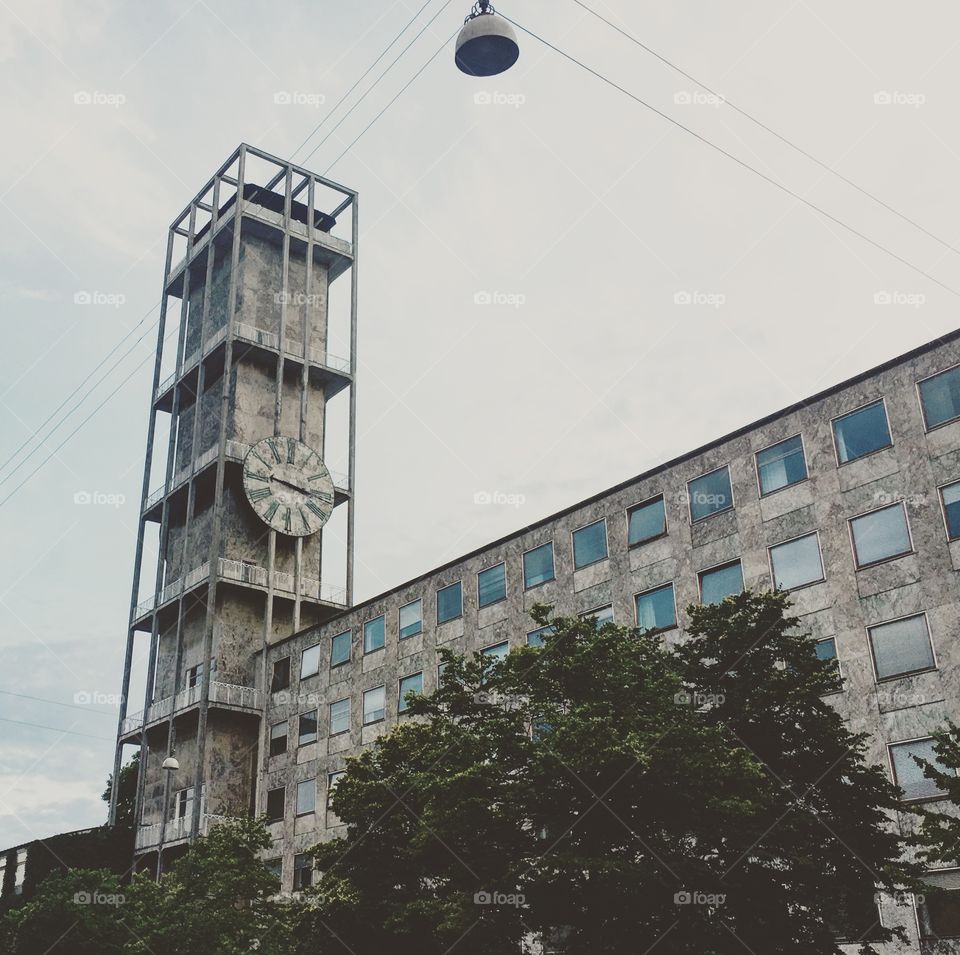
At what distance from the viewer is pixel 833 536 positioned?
1320 inches

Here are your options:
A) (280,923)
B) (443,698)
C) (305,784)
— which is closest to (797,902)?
(443,698)

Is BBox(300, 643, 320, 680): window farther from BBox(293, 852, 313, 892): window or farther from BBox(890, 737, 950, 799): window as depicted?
BBox(890, 737, 950, 799): window

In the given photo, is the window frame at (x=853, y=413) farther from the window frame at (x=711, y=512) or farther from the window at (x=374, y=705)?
the window at (x=374, y=705)

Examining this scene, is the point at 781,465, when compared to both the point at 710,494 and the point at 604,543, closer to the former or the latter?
the point at 710,494

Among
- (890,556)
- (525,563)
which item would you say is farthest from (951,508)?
(525,563)

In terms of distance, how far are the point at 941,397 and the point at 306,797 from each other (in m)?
34.0

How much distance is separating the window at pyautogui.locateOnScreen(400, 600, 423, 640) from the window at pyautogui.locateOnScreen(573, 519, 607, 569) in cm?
981

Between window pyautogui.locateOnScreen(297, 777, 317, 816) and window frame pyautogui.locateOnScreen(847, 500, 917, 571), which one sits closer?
window frame pyautogui.locateOnScreen(847, 500, 917, 571)

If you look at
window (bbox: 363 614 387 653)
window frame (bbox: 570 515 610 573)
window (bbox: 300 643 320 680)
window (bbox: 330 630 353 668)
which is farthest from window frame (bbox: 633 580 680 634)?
window (bbox: 300 643 320 680)

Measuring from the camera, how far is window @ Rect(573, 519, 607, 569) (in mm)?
41219

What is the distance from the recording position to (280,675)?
183ft

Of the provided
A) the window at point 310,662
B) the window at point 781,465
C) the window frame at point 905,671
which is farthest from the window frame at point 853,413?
the window at point 310,662

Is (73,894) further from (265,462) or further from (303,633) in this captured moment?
(265,462)

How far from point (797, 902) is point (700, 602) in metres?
14.7
